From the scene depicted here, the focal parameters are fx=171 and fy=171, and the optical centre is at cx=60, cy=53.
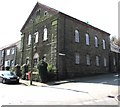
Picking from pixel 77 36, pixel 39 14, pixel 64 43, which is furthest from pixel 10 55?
pixel 64 43

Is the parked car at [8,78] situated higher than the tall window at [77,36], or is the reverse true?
the tall window at [77,36]

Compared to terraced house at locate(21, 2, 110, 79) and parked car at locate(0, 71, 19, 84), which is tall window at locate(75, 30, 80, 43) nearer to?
terraced house at locate(21, 2, 110, 79)

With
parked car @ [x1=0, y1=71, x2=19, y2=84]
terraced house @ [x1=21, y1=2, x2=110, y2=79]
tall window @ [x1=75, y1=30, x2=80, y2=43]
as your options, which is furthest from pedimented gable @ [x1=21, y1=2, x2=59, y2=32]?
parked car @ [x1=0, y1=71, x2=19, y2=84]

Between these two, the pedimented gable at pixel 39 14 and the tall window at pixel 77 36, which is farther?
the tall window at pixel 77 36

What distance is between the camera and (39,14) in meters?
27.2

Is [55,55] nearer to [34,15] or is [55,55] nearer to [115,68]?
[34,15]

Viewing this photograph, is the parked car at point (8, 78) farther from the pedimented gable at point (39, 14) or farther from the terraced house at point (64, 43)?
the pedimented gable at point (39, 14)

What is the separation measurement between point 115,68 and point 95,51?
7.96 m

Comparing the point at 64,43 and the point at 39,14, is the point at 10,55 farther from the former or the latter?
the point at 64,43

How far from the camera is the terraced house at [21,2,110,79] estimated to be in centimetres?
2250

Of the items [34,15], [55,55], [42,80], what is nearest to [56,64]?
[55,55]

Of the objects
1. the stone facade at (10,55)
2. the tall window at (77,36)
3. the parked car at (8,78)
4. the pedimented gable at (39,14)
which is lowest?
the parked car at (8,78)

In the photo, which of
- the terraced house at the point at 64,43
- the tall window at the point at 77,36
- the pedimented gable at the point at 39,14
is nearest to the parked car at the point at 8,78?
the terraced house at the point at 64,43

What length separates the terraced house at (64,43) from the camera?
22500 mm
